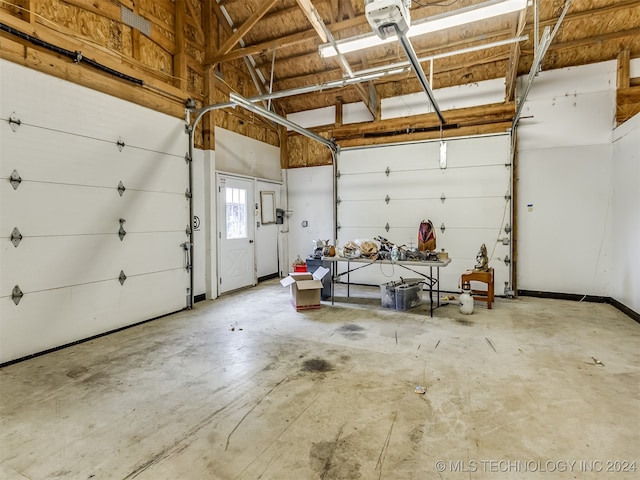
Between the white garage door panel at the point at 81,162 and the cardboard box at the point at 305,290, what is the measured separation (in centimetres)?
237

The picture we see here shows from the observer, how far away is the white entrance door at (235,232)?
20.1 feet

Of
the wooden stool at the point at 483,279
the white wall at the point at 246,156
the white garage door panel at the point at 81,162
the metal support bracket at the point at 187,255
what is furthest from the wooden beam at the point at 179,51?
the wooden stool at the point at 483,279

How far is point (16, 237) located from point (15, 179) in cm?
58

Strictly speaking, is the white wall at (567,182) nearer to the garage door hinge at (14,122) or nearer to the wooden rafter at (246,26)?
the wooden rafter at (246,26)

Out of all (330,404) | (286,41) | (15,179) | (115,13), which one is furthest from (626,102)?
(15,179)

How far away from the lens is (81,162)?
151 inches

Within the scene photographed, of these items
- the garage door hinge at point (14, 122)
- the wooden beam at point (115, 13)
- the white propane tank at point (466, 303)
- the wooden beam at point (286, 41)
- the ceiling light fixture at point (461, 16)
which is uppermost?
the wooden beam at point (286, 41)

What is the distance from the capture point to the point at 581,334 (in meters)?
3.98

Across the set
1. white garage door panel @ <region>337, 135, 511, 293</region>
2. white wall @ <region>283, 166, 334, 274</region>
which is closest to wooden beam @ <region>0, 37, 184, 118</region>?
white wall @ <region>283, 166, 334, 274</region>

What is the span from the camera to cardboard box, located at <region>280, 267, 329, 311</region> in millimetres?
5070

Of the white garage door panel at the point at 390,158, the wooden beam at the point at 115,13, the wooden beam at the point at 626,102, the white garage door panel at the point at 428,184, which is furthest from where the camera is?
the white garage door panel at the point at 390,158

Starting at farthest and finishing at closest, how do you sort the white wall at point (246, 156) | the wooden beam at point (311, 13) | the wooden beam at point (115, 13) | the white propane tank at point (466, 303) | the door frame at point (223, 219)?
the white wall at point (246, 156)
the door frame at point (223, 219)
the white propane tank at point (466, 303)
the wooden beam at point (311, 13)
the wooden beam at point (115, 13)

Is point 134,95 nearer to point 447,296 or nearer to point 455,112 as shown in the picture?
point 455,112

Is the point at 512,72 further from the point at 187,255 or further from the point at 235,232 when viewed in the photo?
the point at 187,255
